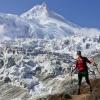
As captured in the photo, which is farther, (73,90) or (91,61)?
(73,90)

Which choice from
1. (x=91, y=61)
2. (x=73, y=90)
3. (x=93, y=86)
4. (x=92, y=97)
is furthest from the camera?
(x=73, y=90)

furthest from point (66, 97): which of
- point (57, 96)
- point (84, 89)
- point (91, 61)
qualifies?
point (84, 89)

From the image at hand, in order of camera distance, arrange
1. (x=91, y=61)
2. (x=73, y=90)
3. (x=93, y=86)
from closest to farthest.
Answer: (x=91, y=61) → (x=93, y=86) → (x=73, y=90)

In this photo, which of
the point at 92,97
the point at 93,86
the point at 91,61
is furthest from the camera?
the point at 93,86

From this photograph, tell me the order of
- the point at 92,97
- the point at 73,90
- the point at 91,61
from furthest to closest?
the point at 73,90, the point at 91,61, the point at 92,97

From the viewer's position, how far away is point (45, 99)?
3241 centimetres

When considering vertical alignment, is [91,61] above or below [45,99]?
above

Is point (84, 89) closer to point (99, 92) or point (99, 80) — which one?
point (99, 80)

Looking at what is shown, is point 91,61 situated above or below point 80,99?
above

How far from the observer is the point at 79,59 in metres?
30.5

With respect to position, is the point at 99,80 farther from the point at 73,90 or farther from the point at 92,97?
the point at 92,97

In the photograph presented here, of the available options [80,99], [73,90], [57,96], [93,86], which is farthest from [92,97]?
[73,90]

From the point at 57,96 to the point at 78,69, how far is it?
2169mm

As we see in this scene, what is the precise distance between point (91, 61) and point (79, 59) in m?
0.94
